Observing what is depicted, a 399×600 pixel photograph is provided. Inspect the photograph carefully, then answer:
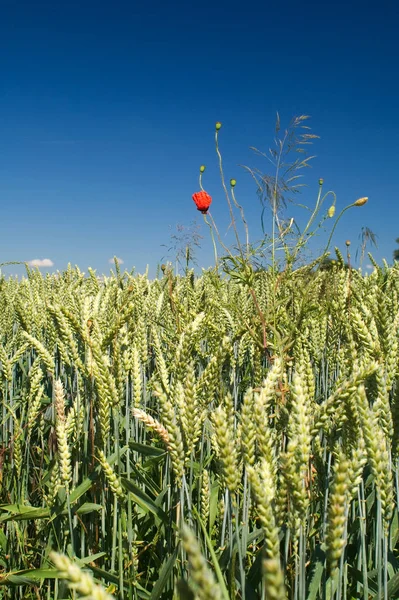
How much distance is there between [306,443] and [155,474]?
128 centimetres

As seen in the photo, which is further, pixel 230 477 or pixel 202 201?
pixel 202 201

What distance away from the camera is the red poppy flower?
1977 mm

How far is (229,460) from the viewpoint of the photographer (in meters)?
0.66

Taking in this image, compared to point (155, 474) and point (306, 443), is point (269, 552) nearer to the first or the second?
point (306, 443)

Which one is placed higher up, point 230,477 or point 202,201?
point 202,201

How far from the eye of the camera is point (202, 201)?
2004 mm

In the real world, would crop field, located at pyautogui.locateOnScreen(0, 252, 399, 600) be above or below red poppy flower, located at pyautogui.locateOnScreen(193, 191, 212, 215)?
below

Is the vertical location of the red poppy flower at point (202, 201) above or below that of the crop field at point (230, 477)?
above

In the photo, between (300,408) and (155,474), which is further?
(155,474)

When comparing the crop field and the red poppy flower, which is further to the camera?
the red poppy flower

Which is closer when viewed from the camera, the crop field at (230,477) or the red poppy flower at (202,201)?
the crop field at (230,477)

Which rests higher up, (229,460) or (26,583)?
(229,460)

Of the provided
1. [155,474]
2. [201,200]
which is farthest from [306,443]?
[201,200]

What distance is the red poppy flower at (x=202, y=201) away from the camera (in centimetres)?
198
